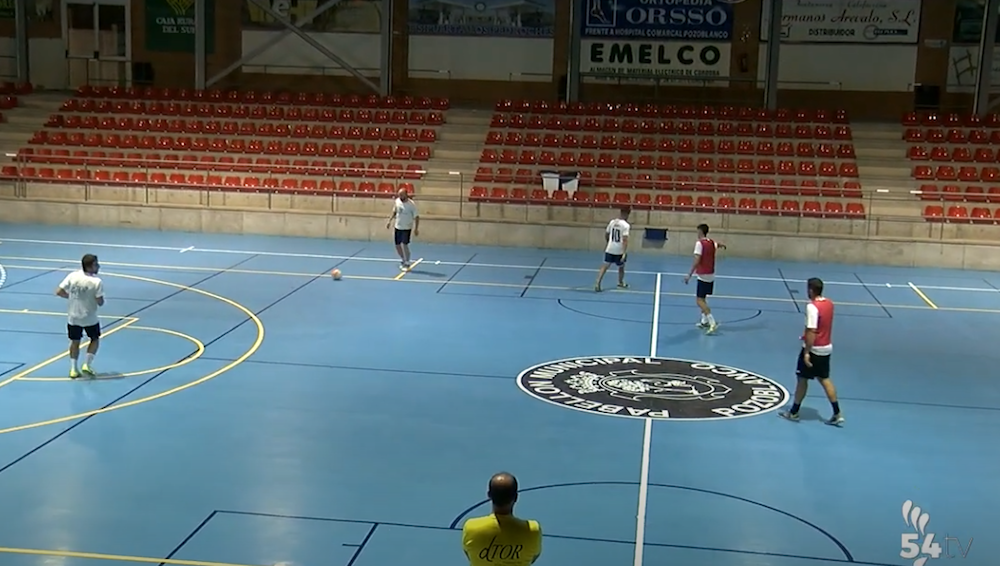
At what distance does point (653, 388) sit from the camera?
1308 cm

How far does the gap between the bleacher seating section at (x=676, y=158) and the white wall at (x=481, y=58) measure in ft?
8.13

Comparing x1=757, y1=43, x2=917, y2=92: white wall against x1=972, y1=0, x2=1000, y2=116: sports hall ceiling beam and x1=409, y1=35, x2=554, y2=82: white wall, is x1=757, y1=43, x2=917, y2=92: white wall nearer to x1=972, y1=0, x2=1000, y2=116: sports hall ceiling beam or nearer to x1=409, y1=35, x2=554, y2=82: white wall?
x1=972, y1=0, x2=1000, y2=116: sports hall ceiling beam

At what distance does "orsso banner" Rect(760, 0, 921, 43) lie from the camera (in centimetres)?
3269

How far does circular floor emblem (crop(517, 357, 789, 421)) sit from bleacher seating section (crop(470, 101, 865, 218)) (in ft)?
43.7

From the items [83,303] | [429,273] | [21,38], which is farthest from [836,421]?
[21,38]

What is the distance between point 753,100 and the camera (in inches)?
1326

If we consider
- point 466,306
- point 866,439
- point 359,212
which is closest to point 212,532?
point 866,439

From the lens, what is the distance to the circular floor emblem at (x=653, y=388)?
39.9 ft

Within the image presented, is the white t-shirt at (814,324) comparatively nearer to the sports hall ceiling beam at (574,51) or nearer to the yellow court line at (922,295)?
the yellow court line at (922,295)

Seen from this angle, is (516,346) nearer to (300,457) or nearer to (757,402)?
(757,402)

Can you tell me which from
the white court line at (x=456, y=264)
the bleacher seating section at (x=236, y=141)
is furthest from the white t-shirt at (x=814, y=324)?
the bleacher seating section at (x=236, y=141)

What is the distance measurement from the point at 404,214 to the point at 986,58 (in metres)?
20.2

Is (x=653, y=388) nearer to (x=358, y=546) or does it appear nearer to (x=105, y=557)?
(x=358, y=546)

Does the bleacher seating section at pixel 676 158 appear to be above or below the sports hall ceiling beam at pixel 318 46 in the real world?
below
